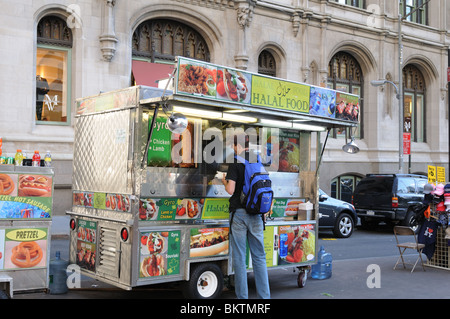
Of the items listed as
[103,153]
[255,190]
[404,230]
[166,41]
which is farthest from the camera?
[166,41]

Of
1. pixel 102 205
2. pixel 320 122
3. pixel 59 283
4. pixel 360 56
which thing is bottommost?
pixel 59 283

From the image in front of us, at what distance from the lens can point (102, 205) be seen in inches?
288

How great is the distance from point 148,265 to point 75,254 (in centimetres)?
166

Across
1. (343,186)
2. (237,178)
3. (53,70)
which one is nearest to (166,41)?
(53,70)

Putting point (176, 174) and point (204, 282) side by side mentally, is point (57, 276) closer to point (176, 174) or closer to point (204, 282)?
point (204, 282)

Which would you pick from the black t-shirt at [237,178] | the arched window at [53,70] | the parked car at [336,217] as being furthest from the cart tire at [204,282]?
the arched window at [53,70]

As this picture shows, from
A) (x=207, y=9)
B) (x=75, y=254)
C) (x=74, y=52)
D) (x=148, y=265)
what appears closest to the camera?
(x=148, y=265)

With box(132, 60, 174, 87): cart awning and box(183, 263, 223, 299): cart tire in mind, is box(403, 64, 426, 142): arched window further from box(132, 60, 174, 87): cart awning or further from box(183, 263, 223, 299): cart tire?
box(183, 263, 223, 299): cart tire

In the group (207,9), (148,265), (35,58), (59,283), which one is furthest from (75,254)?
(207,9)

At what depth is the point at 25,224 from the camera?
5977 mm

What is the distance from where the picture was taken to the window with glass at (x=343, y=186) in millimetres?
25531

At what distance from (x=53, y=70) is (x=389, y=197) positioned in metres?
12.1

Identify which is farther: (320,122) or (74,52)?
(74,52)

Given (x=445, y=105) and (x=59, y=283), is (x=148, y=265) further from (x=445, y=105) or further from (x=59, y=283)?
(x=445, y=105)
